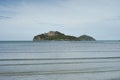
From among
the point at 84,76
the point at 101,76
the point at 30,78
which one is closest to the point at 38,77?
the point at 30,78

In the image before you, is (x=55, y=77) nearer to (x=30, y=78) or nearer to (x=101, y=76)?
(x=30, y=78)

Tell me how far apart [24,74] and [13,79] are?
267 cm

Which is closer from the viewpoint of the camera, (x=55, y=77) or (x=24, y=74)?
(x=55, y=77)

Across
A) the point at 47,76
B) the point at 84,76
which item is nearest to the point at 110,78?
the point at 84,76

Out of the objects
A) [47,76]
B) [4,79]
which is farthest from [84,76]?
[4,79]

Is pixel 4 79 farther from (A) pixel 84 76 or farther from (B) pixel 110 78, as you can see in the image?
(B) pixel 110 78

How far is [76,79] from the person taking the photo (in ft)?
67.5

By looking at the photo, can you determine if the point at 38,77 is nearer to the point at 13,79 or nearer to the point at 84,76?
the point at 13,79

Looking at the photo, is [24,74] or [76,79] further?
[24,74]

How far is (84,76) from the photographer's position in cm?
2200

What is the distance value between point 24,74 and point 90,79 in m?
5.84

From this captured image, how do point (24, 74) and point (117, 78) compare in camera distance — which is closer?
point (117, 78)

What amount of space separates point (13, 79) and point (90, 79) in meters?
5.79

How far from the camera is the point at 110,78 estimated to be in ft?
69.4
